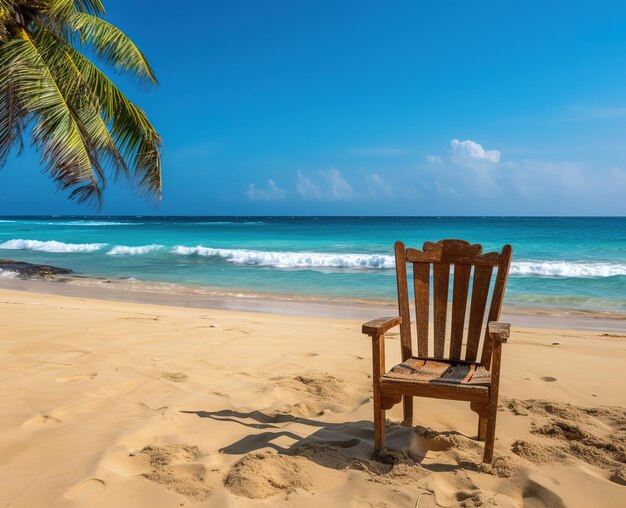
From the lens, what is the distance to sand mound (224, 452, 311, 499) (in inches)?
98.8

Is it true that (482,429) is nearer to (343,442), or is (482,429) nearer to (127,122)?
(343,442)

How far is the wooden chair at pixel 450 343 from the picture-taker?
2809 millimetres

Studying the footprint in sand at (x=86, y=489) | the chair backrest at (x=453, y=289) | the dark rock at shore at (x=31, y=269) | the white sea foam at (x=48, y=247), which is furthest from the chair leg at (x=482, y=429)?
the white sea foam at (x=48, y=247)

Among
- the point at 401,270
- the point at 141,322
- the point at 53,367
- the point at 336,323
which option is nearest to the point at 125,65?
the point at 141,322

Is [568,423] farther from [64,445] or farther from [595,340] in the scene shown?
[595,340]

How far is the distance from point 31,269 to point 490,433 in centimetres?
1763

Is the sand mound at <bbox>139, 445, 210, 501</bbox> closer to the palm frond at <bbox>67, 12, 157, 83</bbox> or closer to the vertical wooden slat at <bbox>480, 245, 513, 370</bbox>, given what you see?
the vertical wooden slat at <bbox>480, 245, 513, 370</bbox>

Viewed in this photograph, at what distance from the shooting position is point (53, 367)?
172 inches

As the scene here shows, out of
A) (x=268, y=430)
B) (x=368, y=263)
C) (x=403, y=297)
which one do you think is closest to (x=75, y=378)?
(x=268, y=430)

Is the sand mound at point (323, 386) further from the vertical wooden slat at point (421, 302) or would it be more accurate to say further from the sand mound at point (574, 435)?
the sand mound at point (574, 435)

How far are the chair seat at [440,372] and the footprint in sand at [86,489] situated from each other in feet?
5.10

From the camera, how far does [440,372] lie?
10.8 ft

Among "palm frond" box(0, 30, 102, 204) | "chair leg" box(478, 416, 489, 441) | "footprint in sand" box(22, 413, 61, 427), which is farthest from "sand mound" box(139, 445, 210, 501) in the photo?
"palm frond" box(0, 30, 102, 204)

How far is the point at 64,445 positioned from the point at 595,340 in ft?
21.3
